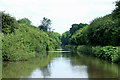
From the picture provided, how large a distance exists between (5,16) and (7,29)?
2216 mm

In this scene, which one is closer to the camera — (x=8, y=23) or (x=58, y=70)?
(x=58, y=70)

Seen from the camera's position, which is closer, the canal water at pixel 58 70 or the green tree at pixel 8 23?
the canal water at pixel 58 70

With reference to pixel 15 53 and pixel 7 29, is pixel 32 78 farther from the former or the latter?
pixel 7 29

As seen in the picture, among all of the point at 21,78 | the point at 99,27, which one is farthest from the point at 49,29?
the point at 21,78

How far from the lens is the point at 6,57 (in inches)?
875

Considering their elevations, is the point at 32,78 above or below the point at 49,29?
below

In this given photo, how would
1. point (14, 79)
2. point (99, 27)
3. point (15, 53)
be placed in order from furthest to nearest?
point (99, 27), point (15, 53), point (14, 79)

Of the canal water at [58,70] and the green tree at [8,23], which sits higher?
the green tree at [8,23]

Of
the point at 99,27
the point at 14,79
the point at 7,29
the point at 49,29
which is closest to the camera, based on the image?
the point at 14,79

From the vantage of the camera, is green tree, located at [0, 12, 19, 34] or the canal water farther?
green tree, located at [0, 12, 19, 34]

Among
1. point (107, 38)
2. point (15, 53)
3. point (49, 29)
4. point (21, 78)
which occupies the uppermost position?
point (49, 29)

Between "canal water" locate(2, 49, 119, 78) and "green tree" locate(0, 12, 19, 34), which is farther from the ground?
"green tree" locate(0, 12, 19, 34)

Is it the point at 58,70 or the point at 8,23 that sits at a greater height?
the point at 8,23

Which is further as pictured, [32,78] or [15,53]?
[15,53]
